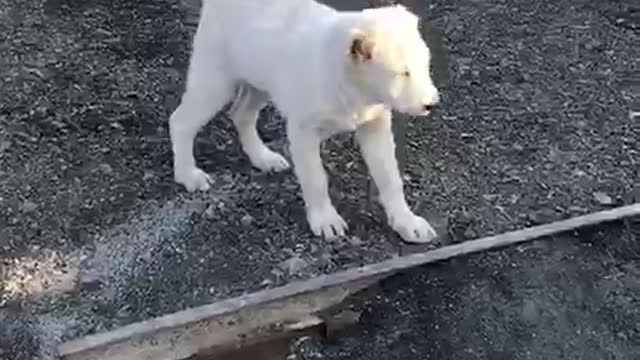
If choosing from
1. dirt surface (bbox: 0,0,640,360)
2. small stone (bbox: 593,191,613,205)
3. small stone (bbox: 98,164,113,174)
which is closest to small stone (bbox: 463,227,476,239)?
dirt surface (bbox: 0,0,640,360)

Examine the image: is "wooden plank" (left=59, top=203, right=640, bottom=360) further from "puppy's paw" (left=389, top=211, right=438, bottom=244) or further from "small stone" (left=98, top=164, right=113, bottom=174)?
Answer: "small stone" (left=98, top=164, right=113, bottom=174)

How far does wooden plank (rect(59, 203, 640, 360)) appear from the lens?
3.05 meters

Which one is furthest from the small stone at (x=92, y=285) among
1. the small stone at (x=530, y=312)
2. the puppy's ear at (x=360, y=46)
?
the small stone at (x=530, y=312)

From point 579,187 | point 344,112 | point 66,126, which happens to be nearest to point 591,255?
point 579,187

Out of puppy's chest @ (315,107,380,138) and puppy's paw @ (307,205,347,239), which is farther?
puppy's paw @ (307,205,347,239)

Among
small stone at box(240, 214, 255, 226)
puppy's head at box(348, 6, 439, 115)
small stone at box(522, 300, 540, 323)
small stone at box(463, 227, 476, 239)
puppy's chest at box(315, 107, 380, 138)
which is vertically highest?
puppy's head at box(348, 6, 439, 115)

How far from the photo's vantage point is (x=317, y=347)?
10.2 ft

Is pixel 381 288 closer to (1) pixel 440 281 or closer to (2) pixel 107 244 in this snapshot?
(1) pixel 440 281

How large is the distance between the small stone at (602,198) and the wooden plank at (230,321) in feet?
2.06

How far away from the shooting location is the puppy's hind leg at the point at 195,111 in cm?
349

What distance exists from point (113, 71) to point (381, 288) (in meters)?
1.74

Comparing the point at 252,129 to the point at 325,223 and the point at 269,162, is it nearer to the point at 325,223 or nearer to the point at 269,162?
the point at 269,162

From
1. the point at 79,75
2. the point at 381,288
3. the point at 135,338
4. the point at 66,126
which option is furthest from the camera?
the point at 79,75

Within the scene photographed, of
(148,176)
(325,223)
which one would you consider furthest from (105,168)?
(325,223)
